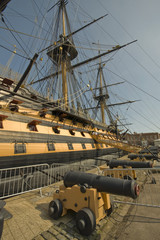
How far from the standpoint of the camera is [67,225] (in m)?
2.90

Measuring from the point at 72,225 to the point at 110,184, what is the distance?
4.28ft

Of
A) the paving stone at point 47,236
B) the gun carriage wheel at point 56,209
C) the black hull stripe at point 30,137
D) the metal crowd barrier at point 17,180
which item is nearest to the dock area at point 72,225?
the paving stone at point 47,236

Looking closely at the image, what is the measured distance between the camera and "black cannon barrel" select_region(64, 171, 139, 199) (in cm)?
266

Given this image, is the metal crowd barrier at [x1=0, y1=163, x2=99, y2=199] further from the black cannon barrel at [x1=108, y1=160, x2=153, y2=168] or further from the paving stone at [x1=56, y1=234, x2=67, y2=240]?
the paving stone at [x1=56, y1=234, x2=67, y2=240]

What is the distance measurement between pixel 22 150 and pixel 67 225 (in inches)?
158

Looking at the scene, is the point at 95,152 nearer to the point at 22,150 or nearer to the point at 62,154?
the point at 62,154

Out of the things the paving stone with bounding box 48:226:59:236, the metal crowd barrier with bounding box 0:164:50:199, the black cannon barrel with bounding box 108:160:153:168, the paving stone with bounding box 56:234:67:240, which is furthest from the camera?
the black cannon barrel with bounding box 108:160:153:168

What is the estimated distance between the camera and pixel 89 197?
9.20 ft

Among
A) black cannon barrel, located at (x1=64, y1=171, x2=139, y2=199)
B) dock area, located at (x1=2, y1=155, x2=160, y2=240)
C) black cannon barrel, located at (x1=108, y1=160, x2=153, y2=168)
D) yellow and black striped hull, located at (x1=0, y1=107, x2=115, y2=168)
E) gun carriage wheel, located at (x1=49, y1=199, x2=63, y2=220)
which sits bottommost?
dock area, located at (x1=2, y1=155, x2=160, y2=240)

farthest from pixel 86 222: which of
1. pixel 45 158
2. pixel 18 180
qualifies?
pixel 45 158

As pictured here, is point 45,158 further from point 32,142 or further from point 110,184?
point 110,184

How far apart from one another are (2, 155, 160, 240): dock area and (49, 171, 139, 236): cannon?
0.65 feet

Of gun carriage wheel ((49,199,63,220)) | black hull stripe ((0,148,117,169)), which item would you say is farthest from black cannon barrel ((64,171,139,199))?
black hull stripe ((0,148,117,169))

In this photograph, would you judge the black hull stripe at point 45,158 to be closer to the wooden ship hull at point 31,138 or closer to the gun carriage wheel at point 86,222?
the wooden ship hull at point 31,138
